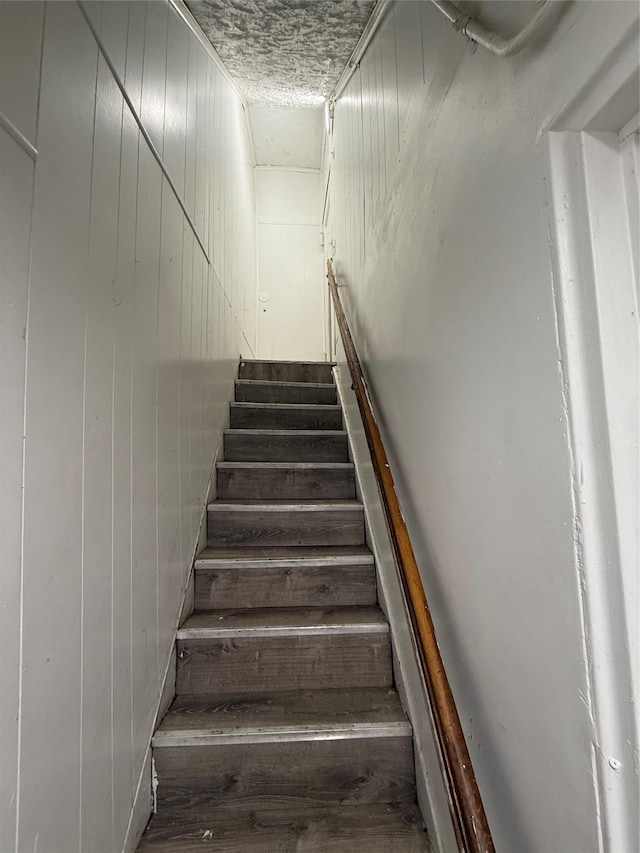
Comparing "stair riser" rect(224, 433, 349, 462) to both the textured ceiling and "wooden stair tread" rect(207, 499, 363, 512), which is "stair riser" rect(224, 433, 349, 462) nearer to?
"wooden stair tread" rect(207, 499, 363, 512)

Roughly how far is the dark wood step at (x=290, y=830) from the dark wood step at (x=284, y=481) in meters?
1.19

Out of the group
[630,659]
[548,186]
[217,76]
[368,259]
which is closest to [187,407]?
[368,259]

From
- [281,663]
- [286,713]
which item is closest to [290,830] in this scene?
[286,713]

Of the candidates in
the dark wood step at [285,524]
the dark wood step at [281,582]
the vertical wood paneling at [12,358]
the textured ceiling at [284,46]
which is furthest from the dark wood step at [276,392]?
the vertical wood paneling at [12,358]

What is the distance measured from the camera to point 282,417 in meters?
2.62

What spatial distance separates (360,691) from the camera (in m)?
1.37

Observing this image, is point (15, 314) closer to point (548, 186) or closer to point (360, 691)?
point (548, 186)

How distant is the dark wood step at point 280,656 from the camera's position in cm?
137

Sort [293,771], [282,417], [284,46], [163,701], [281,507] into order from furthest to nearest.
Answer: [282,417] < [284,46] < [281,507] < [163,701] < [293,771]

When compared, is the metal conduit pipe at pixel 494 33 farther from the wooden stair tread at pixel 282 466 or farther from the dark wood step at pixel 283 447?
the dark wood step at pixel 283 447

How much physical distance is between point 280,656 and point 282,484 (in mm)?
857

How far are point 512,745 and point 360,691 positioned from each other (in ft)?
2.38

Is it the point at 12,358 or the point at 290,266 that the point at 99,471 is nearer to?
the point at 12,358

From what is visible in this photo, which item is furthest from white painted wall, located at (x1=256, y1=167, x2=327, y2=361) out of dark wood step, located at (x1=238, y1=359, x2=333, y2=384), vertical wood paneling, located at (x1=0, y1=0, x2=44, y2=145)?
vertical wood paneling, located at (x1=0, y1=0, x2=44, y2=145)
